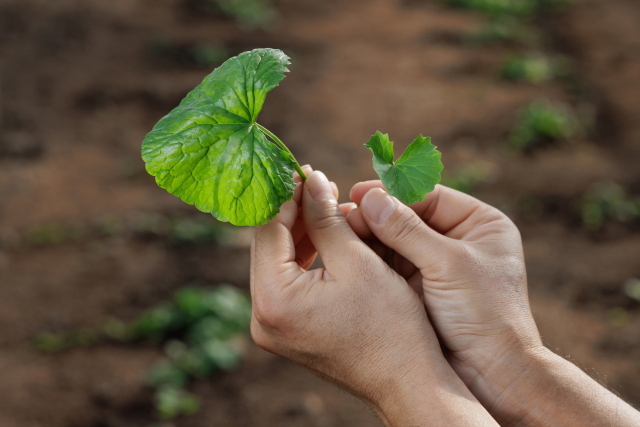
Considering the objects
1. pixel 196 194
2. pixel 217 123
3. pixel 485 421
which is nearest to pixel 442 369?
pixel 485 421

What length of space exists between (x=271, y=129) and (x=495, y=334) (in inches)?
218

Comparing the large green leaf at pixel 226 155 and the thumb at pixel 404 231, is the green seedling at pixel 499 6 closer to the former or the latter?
the thumb at pixel 404 231

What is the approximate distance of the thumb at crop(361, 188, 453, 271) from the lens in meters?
1.70

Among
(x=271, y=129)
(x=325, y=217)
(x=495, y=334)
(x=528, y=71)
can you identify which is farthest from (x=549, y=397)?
(x=528, y=71)

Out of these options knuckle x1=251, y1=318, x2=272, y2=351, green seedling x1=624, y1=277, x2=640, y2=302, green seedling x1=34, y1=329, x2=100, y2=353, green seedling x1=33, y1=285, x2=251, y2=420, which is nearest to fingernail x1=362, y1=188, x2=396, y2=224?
knuckle x1=251, y1=318, x2=272, y2=351

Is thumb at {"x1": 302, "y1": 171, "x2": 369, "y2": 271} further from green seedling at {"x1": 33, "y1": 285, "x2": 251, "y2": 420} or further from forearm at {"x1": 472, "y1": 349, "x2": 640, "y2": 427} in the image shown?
green seedling at {"x1": 33, "y1": 285, "x2": 251, "y2": 420}

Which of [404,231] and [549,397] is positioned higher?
[404,231]

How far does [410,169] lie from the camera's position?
1.66 metres

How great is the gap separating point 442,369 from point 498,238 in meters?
0.51

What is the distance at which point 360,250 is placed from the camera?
1717 millimetres

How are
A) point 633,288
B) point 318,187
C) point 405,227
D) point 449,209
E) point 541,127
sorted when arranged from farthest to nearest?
point 541,127 < point 633,288 < point 449,209 < point 318,187 < point 405,227

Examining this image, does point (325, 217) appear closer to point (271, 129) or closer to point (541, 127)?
point (271, 129)

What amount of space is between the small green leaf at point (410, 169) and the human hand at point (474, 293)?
140 mm

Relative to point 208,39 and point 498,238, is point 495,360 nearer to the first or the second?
point 498,238
